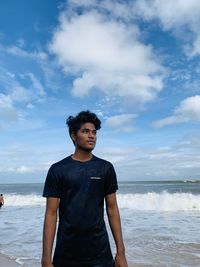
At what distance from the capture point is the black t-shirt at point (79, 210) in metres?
2.76

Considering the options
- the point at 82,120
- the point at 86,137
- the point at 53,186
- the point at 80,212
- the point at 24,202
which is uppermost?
the point at 24,202

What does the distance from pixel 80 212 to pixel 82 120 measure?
785 millimetres

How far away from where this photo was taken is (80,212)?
2785 millimetres

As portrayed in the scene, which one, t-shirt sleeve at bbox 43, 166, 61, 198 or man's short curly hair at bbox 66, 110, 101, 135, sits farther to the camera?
man's short curly hair at bbox 66, 110, 101, 135

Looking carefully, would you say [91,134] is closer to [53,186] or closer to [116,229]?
[53,186]

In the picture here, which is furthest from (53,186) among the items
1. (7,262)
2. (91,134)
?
(7,262)

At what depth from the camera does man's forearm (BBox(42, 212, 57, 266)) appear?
2.75 metres

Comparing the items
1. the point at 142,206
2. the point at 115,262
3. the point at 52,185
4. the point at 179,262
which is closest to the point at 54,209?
the point at 52,185

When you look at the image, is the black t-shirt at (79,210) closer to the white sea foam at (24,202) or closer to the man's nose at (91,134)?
the man's nose at (91,134)

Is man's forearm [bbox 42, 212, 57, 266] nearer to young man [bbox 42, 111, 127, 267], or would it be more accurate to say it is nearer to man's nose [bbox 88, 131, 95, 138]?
young man [bbox 42, 111, 127, 267]

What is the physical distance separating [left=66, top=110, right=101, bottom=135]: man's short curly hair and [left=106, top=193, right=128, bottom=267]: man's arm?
2.09ft

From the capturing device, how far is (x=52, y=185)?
9.34 ft

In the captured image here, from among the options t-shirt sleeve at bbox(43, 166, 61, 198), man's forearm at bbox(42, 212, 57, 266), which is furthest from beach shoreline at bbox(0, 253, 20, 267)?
t-shirt sleeve at bbox(43, 166, 61, 198)

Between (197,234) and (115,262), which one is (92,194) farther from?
(197,234)
